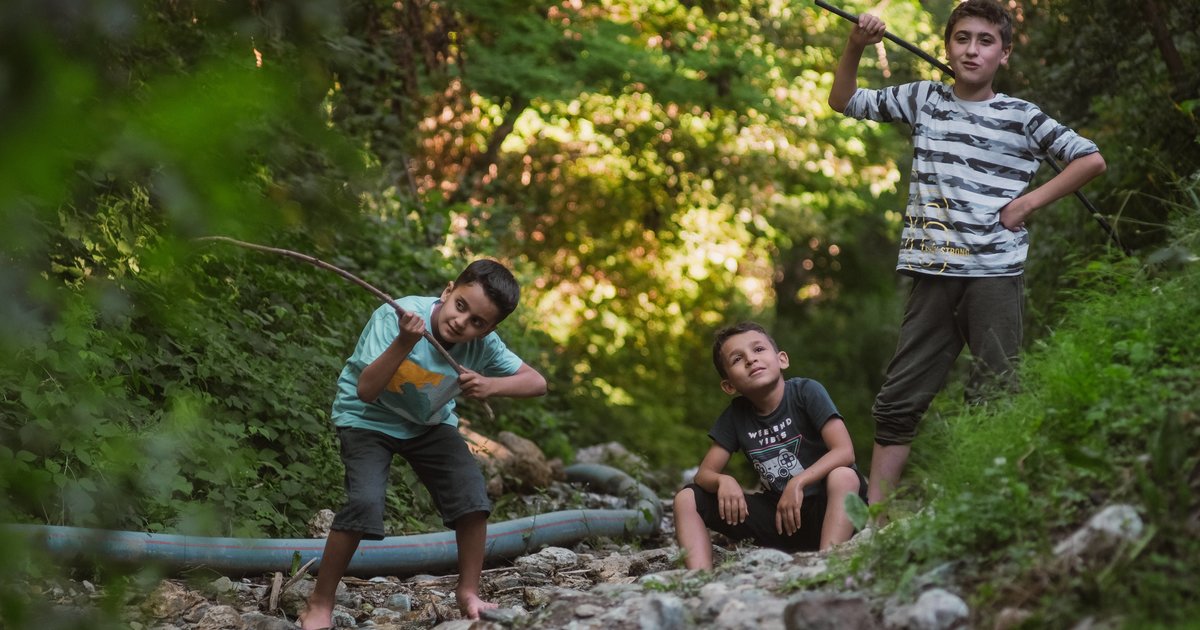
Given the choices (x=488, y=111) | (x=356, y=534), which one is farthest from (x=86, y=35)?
(x=488, y=111)

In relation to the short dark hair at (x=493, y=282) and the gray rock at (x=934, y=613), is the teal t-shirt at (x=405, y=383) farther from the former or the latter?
the gray rock at (x=934, y=613)

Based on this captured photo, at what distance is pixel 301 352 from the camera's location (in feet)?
19.2

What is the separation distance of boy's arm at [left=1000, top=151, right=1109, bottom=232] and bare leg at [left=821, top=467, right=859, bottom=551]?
41.5 inches

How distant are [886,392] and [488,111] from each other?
8579mm

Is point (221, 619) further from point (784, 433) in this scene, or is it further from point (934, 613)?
point (934, 613)

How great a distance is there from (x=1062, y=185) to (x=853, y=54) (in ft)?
2.84

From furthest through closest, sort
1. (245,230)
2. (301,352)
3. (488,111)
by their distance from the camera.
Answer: (488,111) → (301,352) → (245,230)

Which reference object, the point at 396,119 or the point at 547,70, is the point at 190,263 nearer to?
the point at 396,119

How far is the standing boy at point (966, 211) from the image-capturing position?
411 centimetres

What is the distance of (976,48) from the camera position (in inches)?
165

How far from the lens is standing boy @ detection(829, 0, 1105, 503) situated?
4113 mm

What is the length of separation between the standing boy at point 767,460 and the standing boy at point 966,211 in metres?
0.28

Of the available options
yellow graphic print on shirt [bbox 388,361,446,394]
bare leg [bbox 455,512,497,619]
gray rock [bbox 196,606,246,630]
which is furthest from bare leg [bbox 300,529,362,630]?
yellow graphic print on shirt [bbox 388,361,446,394]

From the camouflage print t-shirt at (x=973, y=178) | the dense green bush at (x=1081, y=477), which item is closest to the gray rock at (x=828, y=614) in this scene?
the dense green bush at (x=1081, y=477)
